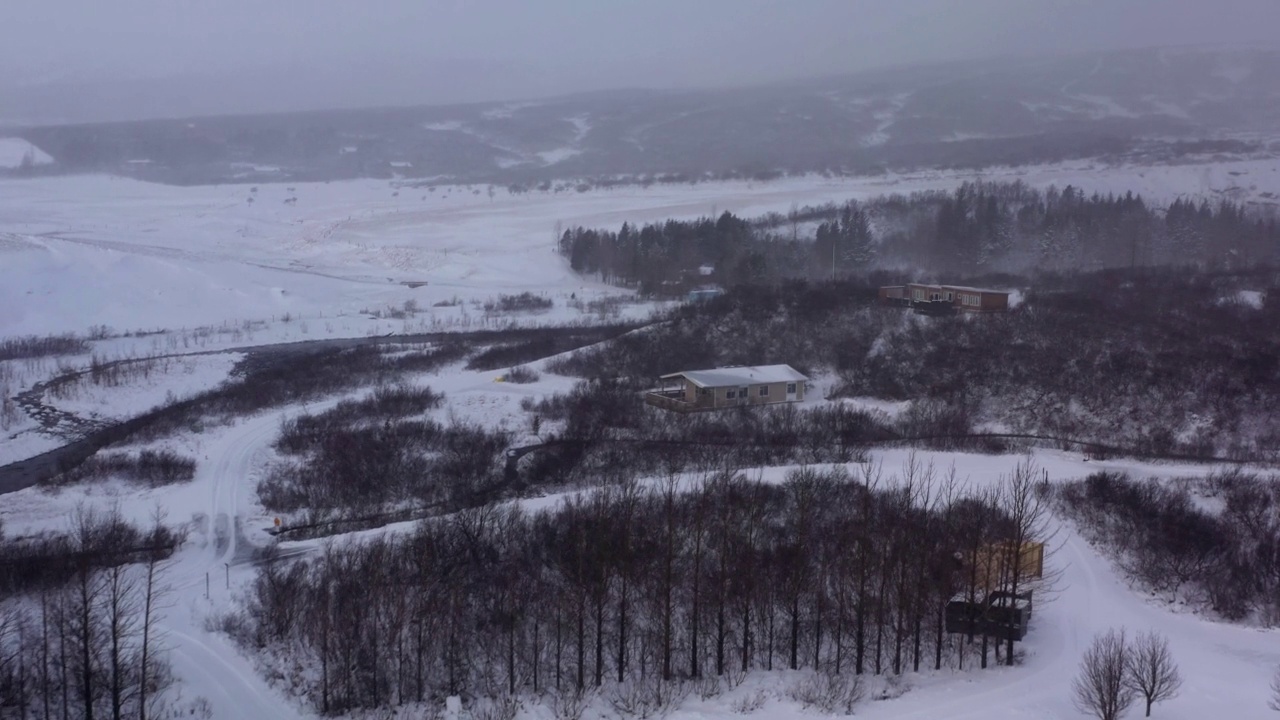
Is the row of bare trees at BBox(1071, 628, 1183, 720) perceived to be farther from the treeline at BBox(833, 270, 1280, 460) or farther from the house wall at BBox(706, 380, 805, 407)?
the house wall at BBox(706, 380, 805, 407)

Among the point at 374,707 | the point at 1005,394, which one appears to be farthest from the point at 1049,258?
the point at 374,707

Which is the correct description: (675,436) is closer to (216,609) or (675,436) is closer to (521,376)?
(521,376)

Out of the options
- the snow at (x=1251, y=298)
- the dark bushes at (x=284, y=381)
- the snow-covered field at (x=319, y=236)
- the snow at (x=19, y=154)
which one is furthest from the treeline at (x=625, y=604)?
the snow at (x=19, y=154)

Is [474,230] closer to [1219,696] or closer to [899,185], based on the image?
[899,185]

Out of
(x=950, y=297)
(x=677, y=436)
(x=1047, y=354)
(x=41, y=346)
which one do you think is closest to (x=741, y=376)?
(x=677, y=436)

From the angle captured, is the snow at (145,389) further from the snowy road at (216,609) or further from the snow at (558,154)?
the snow at (558,154)

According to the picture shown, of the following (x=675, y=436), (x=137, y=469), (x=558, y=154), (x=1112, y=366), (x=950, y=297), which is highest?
(x=558, y=154)

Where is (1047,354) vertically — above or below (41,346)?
above

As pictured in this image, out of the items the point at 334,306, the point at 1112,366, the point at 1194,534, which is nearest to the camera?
the point at 1194,534
